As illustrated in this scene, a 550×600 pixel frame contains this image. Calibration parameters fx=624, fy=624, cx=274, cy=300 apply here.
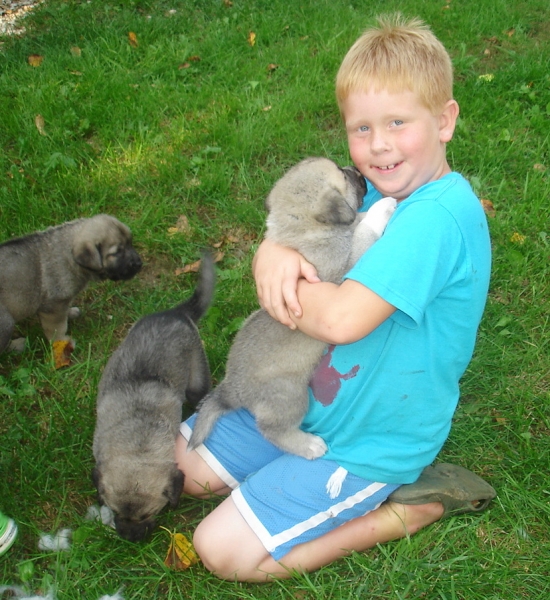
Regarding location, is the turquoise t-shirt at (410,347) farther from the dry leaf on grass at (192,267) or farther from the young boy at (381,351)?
the dry leaf on grass at (192,267)

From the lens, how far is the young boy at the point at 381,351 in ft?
7.45

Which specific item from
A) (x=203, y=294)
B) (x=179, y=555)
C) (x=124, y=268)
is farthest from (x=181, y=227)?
(x=179, y=555)

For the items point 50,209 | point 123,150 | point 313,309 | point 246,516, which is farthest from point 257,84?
point 246,516

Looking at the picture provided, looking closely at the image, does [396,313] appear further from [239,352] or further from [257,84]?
[257,84]

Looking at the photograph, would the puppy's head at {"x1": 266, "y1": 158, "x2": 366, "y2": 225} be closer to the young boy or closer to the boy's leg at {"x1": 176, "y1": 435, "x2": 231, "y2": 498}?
the young boy

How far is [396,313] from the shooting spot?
2.37 meters

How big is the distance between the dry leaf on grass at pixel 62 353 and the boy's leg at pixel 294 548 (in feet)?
4.63

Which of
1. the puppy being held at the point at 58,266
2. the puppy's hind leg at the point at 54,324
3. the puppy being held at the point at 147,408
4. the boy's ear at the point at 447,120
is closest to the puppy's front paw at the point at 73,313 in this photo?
the puppy being held at the point at 58,266

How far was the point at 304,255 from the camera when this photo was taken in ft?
8.61

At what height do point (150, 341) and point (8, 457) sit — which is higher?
point (150, 341)

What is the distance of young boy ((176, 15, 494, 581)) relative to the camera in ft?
7.45

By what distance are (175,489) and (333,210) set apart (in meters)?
1.38

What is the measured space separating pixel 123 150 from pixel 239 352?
266 centimetres

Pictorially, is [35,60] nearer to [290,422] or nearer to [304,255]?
[304,255]
